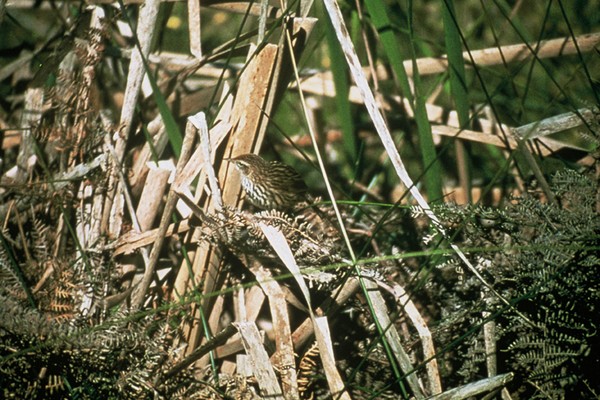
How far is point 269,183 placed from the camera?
3.02 meters

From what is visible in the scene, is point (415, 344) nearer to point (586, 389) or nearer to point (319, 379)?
point (319, 379)

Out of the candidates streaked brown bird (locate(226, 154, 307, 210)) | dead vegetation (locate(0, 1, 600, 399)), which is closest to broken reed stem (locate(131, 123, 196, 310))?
dead vegetation (locate(0, 1, 600, 399))

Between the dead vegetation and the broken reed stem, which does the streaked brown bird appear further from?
the broken reed stem

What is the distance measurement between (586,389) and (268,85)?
143 cm

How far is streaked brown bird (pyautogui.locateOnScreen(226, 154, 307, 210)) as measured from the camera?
288cm

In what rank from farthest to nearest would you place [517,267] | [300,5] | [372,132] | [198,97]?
[372,132] < [198,97] < [300,5] < [517,267]

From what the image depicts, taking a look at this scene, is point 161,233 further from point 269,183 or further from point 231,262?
point 269,183

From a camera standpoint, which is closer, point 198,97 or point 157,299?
point 157,299

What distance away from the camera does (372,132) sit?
3980 millimetres

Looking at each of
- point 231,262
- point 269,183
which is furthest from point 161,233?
point 269,183

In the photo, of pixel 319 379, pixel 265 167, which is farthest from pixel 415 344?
pixel 265 167

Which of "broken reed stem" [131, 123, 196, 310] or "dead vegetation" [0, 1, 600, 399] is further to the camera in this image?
"broken reed stem" [131, 123, 196, 310]

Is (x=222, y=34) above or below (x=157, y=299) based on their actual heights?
above

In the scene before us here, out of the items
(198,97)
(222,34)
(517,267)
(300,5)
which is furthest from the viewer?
(222,34)
